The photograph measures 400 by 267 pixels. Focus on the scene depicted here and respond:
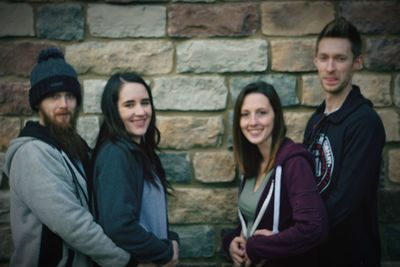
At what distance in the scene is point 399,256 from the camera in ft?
9.97

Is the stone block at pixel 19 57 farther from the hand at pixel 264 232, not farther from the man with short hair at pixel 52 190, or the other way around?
the hand at pixel 264 232

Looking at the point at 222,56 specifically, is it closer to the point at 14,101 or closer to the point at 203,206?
the point at 203,206

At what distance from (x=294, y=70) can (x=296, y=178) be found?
1.21 metres

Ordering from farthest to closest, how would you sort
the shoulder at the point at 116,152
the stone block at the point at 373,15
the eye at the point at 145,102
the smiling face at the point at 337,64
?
the stone block at the point at 373,15 → the smiling face at the point at 337,64 → the eye at the point at 145,102 → the shoulder at the point at 116,152

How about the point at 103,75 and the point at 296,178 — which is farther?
the point at 103,75

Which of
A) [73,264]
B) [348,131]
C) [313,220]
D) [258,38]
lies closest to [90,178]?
[73,264]

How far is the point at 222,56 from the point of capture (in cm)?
300

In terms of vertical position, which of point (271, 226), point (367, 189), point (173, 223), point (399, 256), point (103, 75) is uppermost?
point (103, 75)

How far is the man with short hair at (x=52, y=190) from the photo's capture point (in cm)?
192

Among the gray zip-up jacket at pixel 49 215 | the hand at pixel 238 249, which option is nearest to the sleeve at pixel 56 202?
the gray zip-up jacket at pixel 49 215

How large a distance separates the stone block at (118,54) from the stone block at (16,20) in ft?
1.04

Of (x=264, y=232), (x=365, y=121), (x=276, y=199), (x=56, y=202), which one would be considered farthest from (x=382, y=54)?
(x=56, y=202)

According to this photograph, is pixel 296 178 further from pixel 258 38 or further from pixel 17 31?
pixel 17 31

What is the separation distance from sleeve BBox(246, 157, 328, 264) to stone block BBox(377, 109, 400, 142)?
122cm
